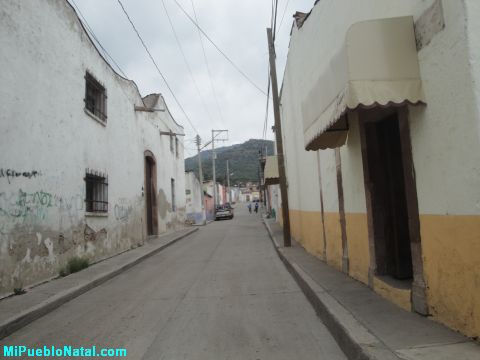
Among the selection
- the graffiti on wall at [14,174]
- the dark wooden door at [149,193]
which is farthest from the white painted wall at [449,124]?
the dark wooden door at [149,193]

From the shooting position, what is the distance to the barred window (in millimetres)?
10977

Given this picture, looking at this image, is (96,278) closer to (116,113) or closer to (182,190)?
(116,113)

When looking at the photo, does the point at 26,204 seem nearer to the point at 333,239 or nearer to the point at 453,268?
the point at 333,239

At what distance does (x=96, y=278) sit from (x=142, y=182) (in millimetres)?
8585

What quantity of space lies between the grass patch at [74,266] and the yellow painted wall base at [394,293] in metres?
6.77

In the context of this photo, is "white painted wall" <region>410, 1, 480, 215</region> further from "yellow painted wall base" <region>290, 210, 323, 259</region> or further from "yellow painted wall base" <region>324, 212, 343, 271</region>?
"yellow painted wall base" <region>290, 210, 323, 259</region>

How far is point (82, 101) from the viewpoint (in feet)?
34.7

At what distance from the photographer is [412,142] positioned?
455 cm

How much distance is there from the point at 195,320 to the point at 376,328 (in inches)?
95.1

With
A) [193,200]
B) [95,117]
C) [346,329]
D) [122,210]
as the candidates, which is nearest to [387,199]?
[346,329]

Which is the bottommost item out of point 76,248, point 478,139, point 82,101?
point 76,248

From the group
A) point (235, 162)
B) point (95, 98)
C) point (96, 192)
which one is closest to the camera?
point (96, 192)

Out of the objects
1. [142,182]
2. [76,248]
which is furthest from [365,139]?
[142,182]

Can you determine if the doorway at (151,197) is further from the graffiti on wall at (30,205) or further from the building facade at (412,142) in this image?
the building facade at (412,142)
